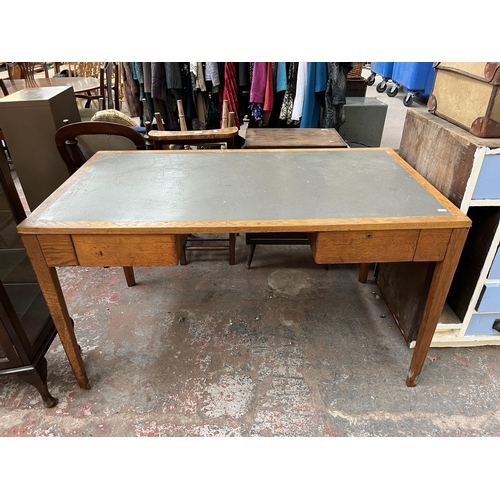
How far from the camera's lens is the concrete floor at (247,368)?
4.92 feet

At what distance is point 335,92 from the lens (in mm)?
2891

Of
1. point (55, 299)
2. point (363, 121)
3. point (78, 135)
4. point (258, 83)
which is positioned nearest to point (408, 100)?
point (363, 121)

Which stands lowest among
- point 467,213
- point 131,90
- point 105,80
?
point 467,213

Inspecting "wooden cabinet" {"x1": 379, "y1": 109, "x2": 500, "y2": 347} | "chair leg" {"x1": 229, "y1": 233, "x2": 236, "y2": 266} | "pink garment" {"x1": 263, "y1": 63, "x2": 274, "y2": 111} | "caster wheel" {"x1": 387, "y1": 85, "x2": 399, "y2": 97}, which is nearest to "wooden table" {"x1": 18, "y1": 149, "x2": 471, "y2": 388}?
"wooden cabinet" {"x1": 379, "y1": 109, "x2": 500, "y2": 347}

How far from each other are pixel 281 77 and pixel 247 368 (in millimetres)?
2340

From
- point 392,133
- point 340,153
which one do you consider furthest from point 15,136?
point 392,133

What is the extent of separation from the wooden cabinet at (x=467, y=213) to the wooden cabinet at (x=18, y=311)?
1680 mm

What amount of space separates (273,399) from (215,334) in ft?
1.62

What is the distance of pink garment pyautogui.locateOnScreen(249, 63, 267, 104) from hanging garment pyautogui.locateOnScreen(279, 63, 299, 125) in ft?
0.66

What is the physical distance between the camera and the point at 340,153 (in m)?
1.85

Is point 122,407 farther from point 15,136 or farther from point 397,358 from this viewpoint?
point 15,136

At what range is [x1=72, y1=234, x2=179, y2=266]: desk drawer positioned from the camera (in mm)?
1257

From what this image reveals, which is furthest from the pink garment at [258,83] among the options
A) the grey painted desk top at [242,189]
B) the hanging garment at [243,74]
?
the grey painted desk top at [242,189]

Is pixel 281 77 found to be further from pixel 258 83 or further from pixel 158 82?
pixel 158 82
